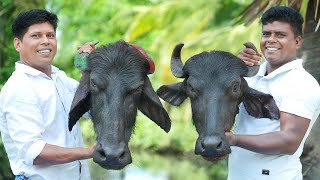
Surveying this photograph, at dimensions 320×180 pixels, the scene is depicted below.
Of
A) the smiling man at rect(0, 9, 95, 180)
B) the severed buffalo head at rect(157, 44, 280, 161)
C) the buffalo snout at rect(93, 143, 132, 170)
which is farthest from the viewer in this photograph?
the smiling man at rect(0, 9, 95, 180)

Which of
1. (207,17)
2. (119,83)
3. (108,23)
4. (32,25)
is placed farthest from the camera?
(108,23)

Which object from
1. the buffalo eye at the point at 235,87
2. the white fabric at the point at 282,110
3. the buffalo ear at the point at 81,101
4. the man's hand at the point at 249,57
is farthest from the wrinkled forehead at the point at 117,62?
the white fabric at the point at 282,110

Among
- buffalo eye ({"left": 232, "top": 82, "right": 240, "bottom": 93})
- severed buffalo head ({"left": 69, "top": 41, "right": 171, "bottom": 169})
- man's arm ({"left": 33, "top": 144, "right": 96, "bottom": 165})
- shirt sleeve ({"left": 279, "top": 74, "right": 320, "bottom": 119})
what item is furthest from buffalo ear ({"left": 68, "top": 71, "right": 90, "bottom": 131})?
shirt sleeve ({"left": 279, "top": 74, "right": 320, "bottom": 119})

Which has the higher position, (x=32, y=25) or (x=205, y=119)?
(x=32, y=25)

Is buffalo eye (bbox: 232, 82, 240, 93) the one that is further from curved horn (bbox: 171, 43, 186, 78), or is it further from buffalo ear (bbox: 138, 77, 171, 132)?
buffalo ear (bbox: 138, 77, 171, 132)

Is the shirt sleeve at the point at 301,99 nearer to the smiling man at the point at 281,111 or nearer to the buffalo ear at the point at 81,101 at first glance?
the smiling man at the point at 281,111

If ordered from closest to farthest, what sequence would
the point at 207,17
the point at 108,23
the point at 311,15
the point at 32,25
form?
1. the point at 32,25
2. the point at 311,15
3. the point at 207,17
4. the point at 108,23

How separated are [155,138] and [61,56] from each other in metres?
6.33

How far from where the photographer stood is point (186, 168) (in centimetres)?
1783

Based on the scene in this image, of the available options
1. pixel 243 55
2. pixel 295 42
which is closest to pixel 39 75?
pixel 243 55

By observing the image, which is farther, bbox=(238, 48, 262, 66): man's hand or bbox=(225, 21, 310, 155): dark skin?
bbox=(238, 48, 262, 66): man's hand

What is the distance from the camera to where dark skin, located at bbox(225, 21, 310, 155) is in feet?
14.3

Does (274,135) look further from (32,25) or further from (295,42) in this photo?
(32,25)

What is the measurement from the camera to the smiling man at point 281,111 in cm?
440
